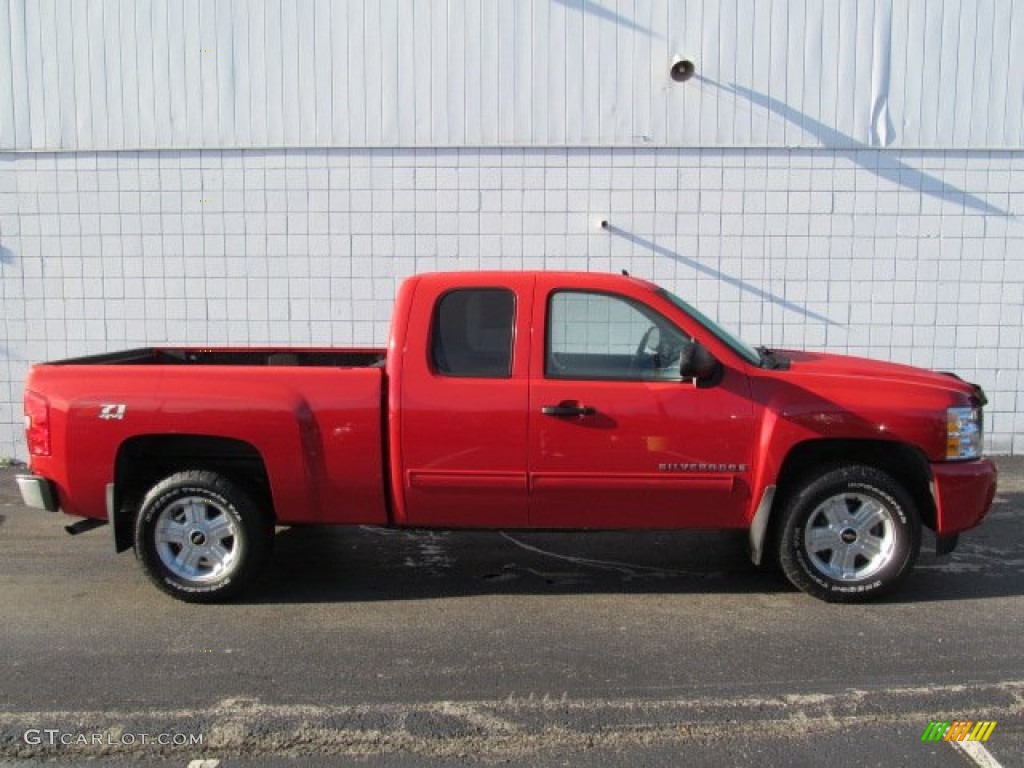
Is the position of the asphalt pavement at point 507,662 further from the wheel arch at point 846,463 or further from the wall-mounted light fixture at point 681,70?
the wall-mounted light fixture at point 681,70

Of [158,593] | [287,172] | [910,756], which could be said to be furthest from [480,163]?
[910,756]

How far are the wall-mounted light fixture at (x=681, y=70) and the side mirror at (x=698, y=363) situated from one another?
488 cm

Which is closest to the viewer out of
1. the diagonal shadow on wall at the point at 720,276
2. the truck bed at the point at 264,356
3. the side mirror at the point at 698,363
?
the side mirror at the point at 698,363

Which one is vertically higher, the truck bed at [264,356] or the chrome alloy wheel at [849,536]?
the truck bed at [264,356]

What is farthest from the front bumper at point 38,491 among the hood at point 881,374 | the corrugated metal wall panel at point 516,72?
the corrugated metal wall panel at point 516,72

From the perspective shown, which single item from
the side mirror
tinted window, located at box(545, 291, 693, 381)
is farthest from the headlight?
tinted window, located at box(545, 291, 693, 381)

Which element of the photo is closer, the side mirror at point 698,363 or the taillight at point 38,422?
the side mirror at point 698,363

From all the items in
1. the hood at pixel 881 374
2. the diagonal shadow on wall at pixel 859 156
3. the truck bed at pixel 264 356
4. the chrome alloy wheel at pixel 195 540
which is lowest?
the chrome alloy wheel at pixel 195 540

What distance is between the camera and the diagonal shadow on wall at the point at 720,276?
8594 mm

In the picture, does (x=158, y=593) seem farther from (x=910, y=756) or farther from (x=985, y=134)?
(x=985, y=134)

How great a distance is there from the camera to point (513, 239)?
28.2 ft

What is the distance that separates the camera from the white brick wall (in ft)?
28.0

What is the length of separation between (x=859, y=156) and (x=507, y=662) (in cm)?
685

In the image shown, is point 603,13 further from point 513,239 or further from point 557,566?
point 557,566
